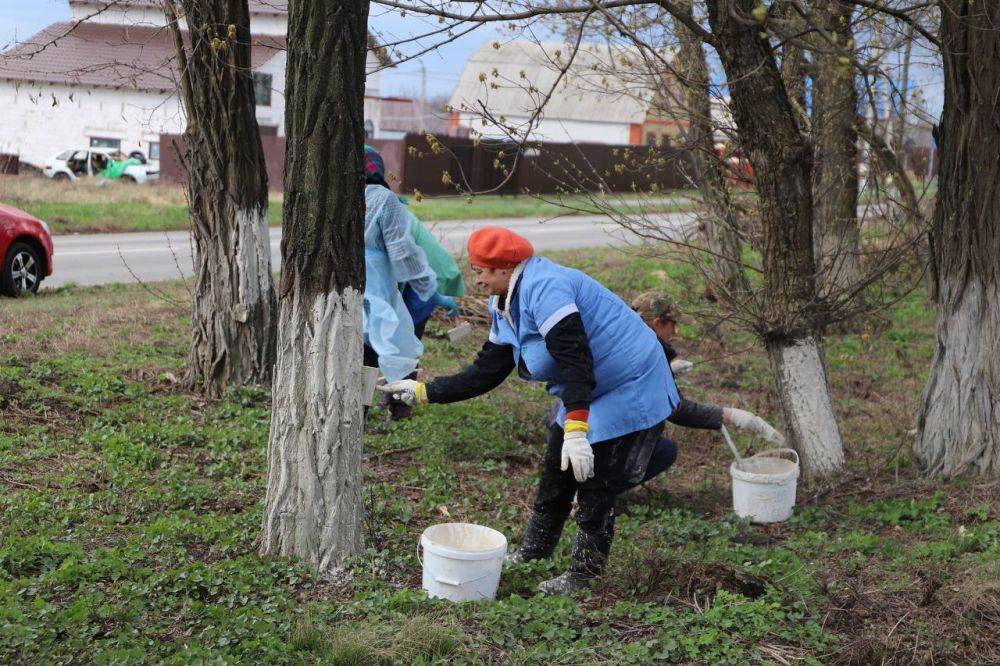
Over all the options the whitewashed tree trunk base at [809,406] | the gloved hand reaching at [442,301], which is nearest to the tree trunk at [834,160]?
the whitewashed tree trunk base at [809,406]

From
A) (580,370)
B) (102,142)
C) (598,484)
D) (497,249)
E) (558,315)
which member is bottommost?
(598,484)

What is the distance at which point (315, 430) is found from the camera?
178 inches

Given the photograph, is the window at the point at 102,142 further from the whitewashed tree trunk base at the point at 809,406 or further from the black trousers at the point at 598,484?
the black trousers at the point at 598,484

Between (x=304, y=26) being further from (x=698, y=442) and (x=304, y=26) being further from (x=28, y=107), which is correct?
(x=28, y=107)

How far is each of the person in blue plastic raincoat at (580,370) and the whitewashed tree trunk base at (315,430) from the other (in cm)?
63

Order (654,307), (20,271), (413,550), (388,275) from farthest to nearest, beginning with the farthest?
(20,271)
(388,275)
(654,307)
(413,550)

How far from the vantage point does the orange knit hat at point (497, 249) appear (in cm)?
441

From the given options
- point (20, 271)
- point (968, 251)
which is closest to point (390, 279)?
point (968, 251)

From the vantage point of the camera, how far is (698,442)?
7.57 m

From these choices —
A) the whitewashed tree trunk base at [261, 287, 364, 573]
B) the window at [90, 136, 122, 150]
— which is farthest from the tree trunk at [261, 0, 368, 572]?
the window at [90, 136, 122, 150]

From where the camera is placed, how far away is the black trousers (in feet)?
15.0

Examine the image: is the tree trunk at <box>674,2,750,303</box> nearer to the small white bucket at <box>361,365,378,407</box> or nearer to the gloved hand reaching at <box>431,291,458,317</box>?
the gloved hand reaching at <box>431,291,458,317</box>

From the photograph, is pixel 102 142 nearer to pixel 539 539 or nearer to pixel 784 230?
pixel 784 230

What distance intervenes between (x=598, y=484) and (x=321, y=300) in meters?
1.44
